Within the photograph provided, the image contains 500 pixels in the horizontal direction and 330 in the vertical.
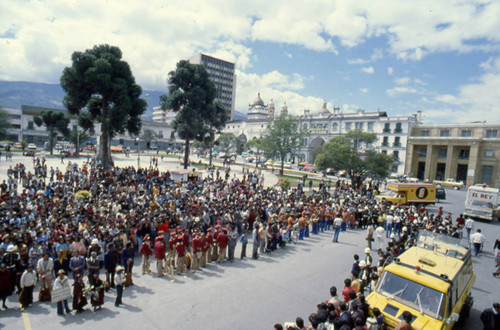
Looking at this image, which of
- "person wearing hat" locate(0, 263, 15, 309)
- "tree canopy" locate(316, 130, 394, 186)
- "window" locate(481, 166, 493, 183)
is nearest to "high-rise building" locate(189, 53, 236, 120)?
"window" locate(481, 166, 493, 183)

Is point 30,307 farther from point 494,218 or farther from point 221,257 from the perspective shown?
point 494,218

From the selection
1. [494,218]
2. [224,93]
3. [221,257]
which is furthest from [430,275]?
[224,93]

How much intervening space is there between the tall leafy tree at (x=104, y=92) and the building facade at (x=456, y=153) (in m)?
50.1

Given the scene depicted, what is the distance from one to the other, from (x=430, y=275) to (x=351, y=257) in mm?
6474

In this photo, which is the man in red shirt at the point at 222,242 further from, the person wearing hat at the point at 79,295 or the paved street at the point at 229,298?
the person wearing hat at the point at 79,295

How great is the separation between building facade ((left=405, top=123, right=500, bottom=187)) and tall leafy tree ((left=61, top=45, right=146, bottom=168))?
5011cm

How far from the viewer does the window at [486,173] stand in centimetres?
5006

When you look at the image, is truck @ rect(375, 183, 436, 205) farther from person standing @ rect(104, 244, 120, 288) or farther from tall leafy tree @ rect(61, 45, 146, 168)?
tall leafy tree @ rect(61, 45, 146, 168)

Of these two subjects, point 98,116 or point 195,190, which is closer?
point 195,190

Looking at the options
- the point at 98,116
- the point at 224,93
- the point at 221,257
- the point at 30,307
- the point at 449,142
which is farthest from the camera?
the point at 224,93

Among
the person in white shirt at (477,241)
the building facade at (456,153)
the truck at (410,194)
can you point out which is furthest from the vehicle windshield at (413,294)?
the building facade at (456,153)

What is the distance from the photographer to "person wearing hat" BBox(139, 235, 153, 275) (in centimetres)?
995

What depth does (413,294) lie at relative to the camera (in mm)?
6484

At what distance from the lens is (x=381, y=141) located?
203ft
